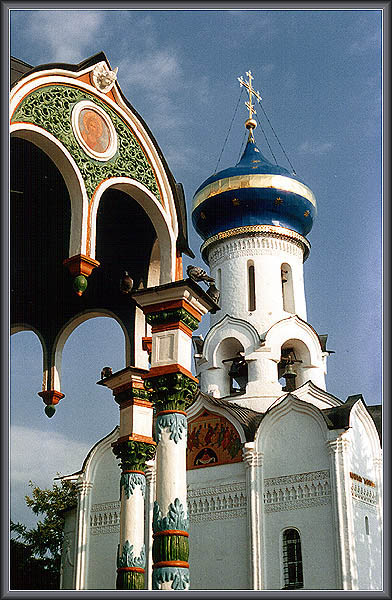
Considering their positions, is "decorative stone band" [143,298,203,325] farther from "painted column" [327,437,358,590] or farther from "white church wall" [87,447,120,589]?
"white church wall" [87,447,120,589]

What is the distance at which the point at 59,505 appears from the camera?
24484mm

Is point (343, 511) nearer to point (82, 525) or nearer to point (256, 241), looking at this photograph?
point (82, 525)

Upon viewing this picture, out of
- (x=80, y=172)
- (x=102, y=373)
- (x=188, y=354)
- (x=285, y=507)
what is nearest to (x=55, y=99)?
(x=80, y=172)

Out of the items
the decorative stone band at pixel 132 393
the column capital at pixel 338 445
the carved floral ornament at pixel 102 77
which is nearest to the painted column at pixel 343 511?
the column capital at pixel 338 445

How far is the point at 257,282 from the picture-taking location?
2230cm

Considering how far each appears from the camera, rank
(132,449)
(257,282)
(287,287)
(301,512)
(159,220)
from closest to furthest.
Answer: (159,220), (132,449), (301,512), (257,282), (287,287)

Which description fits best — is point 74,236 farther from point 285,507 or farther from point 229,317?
point 229,317

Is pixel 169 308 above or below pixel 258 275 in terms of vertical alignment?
below

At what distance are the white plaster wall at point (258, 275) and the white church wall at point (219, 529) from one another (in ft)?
15.5

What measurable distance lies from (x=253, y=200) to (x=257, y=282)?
2.21m

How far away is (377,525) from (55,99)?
13311 millimetres

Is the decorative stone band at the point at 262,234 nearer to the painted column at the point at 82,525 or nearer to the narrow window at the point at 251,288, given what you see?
the narrow window at the point at 251,288

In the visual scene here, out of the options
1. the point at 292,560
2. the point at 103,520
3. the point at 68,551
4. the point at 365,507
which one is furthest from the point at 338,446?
the point at 68,551

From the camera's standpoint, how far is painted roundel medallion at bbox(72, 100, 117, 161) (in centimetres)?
796
